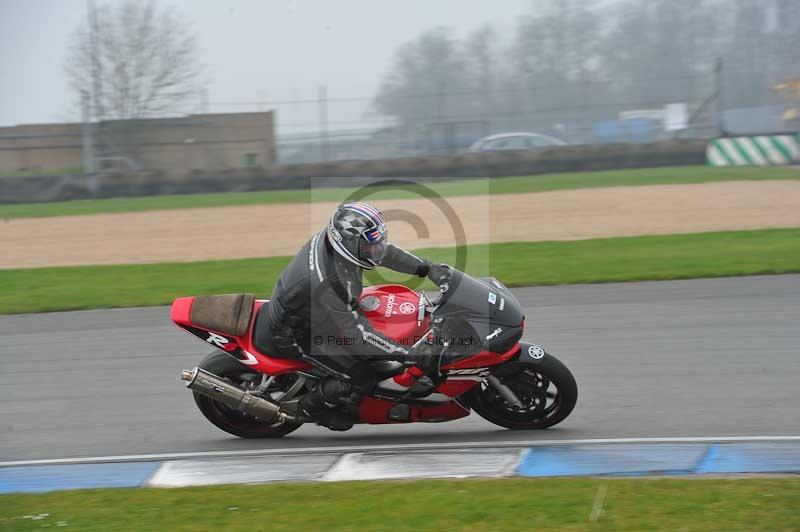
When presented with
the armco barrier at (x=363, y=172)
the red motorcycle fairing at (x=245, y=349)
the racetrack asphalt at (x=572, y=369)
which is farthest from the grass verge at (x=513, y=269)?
the armco barrier at (x=363, y=172)

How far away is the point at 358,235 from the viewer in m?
6.16

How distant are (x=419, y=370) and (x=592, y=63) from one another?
38665mm

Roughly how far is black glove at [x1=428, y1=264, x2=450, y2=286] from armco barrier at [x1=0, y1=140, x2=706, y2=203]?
2485 centimetres

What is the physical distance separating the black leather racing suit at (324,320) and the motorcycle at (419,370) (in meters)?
0.08

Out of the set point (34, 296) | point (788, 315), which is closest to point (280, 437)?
point (788, 315)

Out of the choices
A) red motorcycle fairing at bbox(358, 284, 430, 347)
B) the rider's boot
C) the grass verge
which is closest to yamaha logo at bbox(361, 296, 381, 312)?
red motorcycle fairing at bbox(358, 284, 430, 347)

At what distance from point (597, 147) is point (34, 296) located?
23594 mm

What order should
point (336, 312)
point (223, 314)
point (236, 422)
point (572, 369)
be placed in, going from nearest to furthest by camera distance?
point (336, 312), point (223, 314), point (236, 422), point (572, 369)

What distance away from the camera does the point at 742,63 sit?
42.6m

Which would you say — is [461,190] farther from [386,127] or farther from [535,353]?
[535,353]

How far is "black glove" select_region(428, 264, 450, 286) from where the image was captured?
21.0 feet

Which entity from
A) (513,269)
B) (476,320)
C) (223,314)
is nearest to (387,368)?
(476,320)

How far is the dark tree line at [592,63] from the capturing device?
1465 inches

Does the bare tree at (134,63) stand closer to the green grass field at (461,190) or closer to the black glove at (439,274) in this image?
the green grass field at (461,190)
